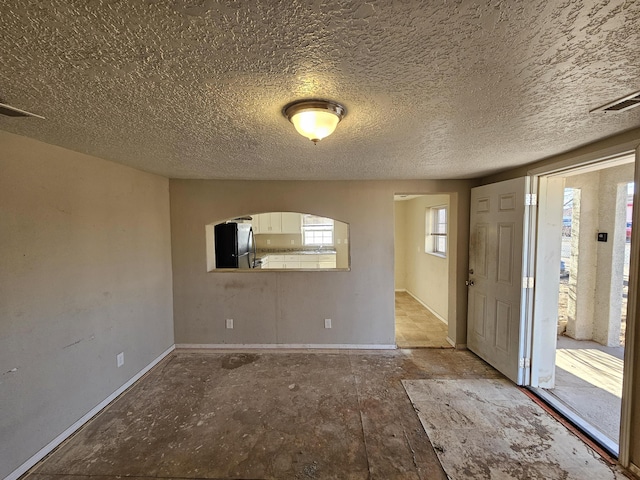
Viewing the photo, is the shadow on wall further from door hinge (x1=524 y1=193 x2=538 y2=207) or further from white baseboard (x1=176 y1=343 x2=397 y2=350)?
door hinge (x1=524 y1=193 x2=538 y2=207)

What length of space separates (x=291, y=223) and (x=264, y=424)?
179 inches

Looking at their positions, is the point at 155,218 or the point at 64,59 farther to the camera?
the point at 155,218

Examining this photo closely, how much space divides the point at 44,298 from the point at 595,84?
11.0ft

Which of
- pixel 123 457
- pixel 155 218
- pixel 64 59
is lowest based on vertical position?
pixel 123 457

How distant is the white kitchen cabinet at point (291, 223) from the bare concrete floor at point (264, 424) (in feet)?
11.5

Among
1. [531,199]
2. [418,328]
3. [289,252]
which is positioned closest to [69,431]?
[418,328]

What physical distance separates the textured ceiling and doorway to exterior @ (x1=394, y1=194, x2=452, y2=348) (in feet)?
8.05

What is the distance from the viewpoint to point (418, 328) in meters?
4.18

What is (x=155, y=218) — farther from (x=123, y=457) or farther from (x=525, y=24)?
(x=525, y=24)

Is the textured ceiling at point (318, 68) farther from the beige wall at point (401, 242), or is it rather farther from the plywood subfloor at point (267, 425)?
the beige wall at point (401, 242)

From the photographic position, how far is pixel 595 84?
1130mm

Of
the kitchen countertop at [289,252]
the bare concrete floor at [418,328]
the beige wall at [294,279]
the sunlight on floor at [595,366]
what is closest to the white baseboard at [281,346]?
the beige wall at [294,279]

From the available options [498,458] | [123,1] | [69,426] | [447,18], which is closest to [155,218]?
[69,426]

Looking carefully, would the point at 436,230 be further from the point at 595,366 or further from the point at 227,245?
the point at 227,245
